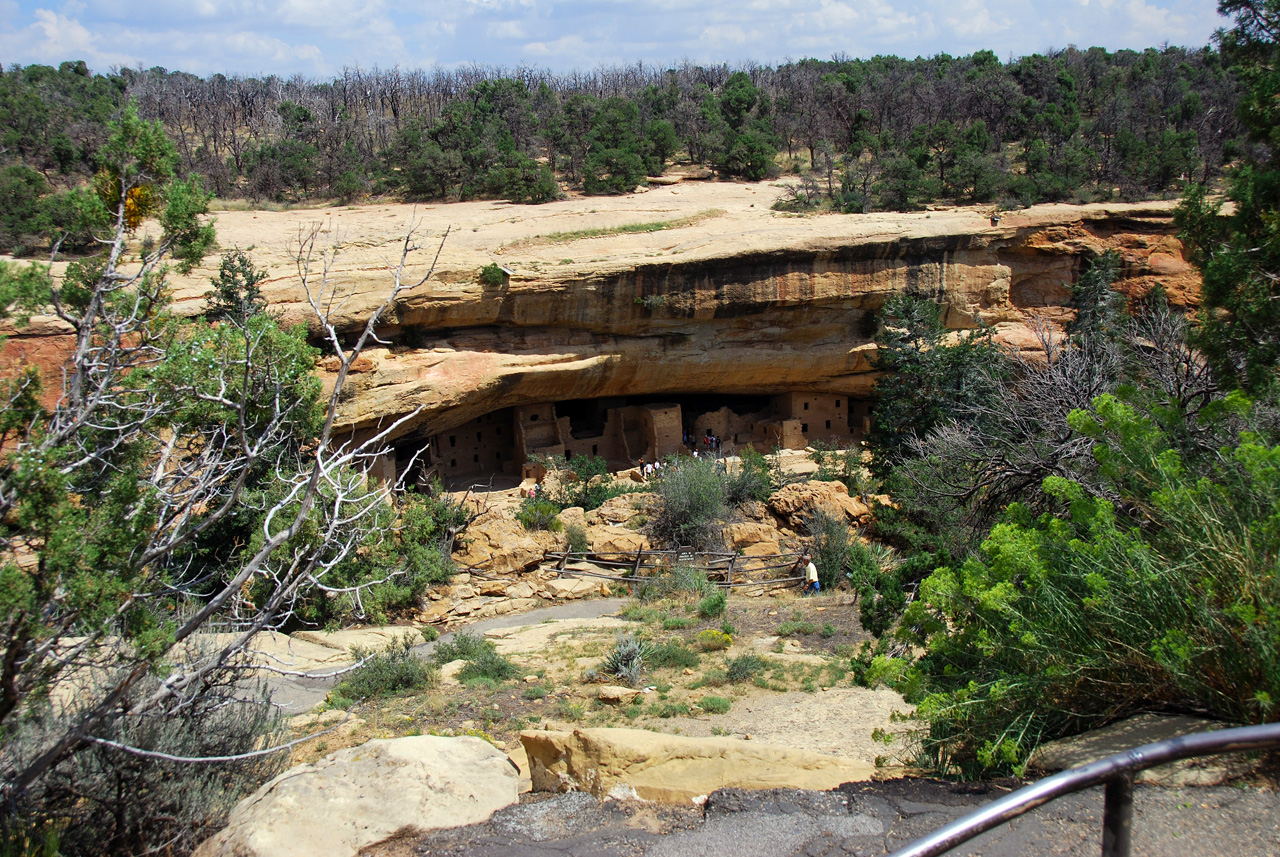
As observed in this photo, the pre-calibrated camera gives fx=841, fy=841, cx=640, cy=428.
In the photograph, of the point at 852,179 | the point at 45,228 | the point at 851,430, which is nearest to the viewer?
the point at 45,228

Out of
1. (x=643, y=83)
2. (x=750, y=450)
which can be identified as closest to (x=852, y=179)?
(x=750, y=450)

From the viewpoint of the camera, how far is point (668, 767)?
474 centimetres

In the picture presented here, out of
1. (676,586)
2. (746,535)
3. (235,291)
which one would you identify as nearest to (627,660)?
(676,586)

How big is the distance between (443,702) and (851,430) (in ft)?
47.2

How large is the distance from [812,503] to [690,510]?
222 centimetres

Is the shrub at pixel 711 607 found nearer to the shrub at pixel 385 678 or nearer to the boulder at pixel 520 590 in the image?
the boulder at pixel 520 590

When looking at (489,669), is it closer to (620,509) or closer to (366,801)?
(366,801)

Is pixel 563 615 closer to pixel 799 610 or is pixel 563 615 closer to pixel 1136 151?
pixel 799 610

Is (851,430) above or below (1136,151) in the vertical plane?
below

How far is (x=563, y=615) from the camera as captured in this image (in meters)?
12.1

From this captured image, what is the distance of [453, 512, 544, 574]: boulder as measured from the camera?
13914 mm

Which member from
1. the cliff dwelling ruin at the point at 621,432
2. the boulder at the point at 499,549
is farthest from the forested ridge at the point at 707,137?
the boulder at the point at 499,549

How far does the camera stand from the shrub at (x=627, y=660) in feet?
28.6

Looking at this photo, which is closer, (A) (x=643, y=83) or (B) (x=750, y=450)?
(B) (x=750, y=450)
